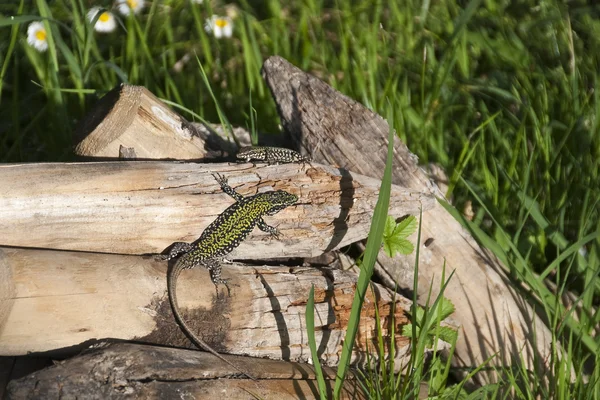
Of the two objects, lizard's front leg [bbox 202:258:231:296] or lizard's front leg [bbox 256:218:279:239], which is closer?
lizard's front leg [bbox 202:258:231:296]

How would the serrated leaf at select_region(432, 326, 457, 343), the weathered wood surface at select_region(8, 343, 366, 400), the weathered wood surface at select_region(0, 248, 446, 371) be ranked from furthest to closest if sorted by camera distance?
the serrated leaf at select_region(432, 326, 457, 343)
the weathered wood surface at select_region(0, 248, 446, 371)
the weathered wood surface at select_region(8, 343, 366, 400)

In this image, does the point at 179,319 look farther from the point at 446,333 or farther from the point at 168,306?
the point at 446,333

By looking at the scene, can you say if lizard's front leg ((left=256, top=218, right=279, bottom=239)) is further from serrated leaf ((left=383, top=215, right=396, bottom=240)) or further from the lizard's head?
serrated leaf ((left=383, top=215, right=396, bottom=240))

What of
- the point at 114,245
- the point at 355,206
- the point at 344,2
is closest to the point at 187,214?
the point at 114,245

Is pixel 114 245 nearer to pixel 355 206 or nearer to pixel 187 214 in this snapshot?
pixel 187 214

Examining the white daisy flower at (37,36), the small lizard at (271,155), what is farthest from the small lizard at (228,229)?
the white daisy flower at (37,36)

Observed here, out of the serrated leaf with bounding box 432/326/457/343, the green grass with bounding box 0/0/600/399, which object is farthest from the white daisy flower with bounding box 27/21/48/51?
the serrated leaf with bounding box 432/326/457/343

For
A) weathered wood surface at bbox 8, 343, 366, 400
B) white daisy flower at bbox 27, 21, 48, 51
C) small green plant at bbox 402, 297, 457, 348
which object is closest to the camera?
weathered wood surface at bbox 8, 343, 366, 400
